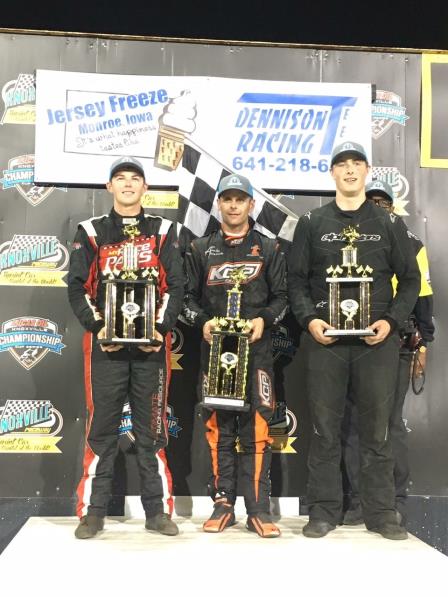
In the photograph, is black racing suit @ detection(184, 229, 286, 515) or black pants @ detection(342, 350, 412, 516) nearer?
black racing suit @ detection(184, 229, 286, 515)

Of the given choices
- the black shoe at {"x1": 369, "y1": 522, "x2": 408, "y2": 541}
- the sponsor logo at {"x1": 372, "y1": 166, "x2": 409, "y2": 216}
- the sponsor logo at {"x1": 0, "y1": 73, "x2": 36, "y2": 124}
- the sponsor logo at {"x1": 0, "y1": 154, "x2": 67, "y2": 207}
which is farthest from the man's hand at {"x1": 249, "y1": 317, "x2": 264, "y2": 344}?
the sponsor logo at {"x1": 0, "y1": 73, "x2": 36, "y2": 124}

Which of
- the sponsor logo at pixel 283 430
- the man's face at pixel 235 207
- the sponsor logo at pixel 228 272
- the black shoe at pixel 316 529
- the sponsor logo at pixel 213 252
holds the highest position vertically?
the man's face at pixel 235 207

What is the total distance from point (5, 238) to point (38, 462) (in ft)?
3.95

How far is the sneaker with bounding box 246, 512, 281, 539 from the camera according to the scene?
3.19 meters

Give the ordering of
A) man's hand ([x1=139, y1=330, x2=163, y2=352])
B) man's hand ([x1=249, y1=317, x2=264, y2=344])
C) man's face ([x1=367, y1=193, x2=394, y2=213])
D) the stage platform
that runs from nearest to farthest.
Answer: the stage platform
man's hand ([x1=139, y1=330, x2=163, y2=352])
man's hand ([x1=249, y1=317, x2=264, y2=344])
man's face ([x1=367, y1=193, x2=394, y2=213])

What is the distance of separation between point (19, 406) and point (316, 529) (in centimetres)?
171

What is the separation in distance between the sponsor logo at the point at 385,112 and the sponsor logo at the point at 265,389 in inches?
62.3

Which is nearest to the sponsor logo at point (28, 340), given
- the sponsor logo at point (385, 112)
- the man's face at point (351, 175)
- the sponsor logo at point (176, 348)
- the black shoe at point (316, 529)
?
the sponsor logo at point (176, 348)

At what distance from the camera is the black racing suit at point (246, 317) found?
130 inches

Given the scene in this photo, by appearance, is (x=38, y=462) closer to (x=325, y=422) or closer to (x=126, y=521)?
(x=126, y=521)

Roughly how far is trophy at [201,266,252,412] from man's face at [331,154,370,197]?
0.74m

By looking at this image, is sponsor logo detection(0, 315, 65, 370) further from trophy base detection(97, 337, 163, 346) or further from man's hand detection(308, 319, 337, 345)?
man's hand detection(308, 319, 337, 345)

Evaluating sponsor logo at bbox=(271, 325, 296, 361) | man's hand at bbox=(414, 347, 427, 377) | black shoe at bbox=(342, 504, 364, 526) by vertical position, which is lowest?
black shoe at bbox=(342, 504, 364, 526)

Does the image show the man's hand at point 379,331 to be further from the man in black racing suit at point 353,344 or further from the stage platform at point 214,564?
the stage platform at point 214,564
